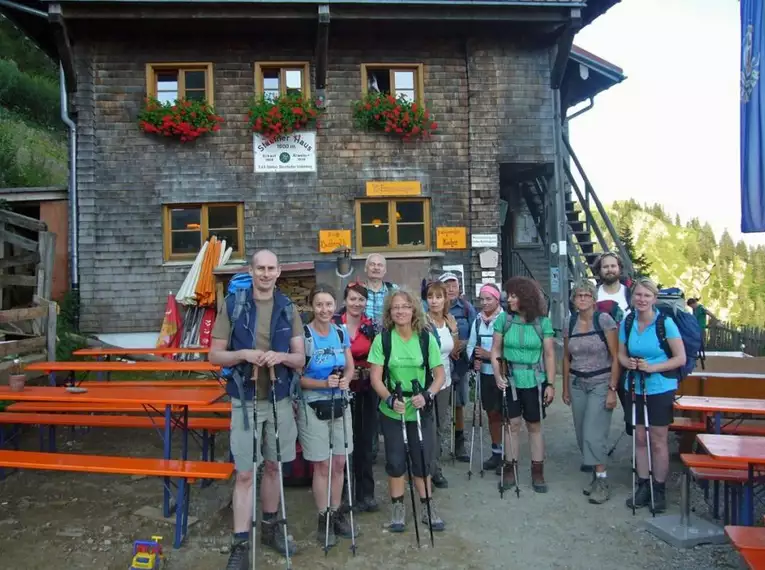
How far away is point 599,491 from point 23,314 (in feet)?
A: 22.1

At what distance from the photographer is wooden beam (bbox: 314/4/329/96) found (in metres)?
10.7

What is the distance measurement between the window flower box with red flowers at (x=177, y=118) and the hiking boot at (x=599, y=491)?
29.3ft

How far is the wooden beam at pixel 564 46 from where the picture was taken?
11.2m

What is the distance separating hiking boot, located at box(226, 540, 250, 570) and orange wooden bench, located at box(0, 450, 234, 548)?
45 cm

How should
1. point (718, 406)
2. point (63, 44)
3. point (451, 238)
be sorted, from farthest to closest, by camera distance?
1. point (451, 238)
2. point (63, 44)
3. point (718, 406)

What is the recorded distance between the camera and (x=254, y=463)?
3908 mm

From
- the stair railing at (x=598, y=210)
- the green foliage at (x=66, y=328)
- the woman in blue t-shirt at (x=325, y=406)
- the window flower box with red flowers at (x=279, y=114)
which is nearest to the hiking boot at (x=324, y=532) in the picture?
the woman in blue t-shirt at (x=325, y=406)

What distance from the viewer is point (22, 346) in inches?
301

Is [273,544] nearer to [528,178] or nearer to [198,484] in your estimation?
[198,484]

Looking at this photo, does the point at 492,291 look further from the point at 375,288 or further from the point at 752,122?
the point at 752,122

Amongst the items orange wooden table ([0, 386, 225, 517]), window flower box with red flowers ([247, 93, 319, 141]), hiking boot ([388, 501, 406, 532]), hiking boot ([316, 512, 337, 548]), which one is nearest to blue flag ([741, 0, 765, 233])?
hiking boot ([388, 501, 406, 532])

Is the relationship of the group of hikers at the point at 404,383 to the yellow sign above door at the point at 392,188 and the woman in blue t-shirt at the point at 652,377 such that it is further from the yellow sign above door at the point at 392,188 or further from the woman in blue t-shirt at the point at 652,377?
the yellow sign above door at the point at 392,188

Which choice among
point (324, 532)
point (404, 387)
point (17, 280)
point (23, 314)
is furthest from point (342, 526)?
point (17, 280)

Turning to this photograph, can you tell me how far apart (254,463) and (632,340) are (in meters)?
3.04
